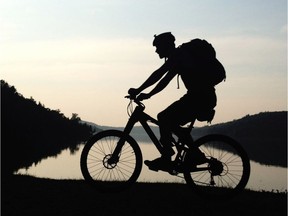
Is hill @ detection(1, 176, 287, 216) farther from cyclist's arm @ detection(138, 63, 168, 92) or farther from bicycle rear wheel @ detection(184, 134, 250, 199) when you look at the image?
cyclist's arm @ detection(138, 63, 168, 92)

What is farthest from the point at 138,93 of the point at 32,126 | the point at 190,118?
the point at 32,126

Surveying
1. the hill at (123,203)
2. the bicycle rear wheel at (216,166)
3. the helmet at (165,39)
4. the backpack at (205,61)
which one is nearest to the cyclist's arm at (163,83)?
the backpack at (205,61)

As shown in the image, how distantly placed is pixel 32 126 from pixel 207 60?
146 meters

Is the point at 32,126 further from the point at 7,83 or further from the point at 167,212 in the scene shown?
the point at 167,212

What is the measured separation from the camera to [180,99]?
24.4 feet

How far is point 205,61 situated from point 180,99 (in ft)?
2.80

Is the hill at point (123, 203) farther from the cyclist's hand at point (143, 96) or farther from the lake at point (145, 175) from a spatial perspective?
the lake at point (145, 175)

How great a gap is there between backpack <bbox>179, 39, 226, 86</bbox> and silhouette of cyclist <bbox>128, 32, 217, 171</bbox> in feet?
0.33

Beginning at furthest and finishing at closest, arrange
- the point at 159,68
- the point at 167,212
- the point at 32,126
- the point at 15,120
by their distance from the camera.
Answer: the point at 32,126, the point at 15,120, the point at 159,68, the point at 167,212

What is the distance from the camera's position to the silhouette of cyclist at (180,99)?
7.24 m

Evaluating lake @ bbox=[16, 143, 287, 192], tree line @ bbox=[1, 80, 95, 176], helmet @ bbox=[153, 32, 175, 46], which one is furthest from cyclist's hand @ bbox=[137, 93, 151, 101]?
tree line @ bbox=[1, 80, 95, 176]

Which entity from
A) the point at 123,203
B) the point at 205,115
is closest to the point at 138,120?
the point at 205,115

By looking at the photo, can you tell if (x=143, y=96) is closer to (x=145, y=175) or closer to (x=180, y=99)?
(x=180, y=99)

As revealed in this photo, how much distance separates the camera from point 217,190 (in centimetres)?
864
